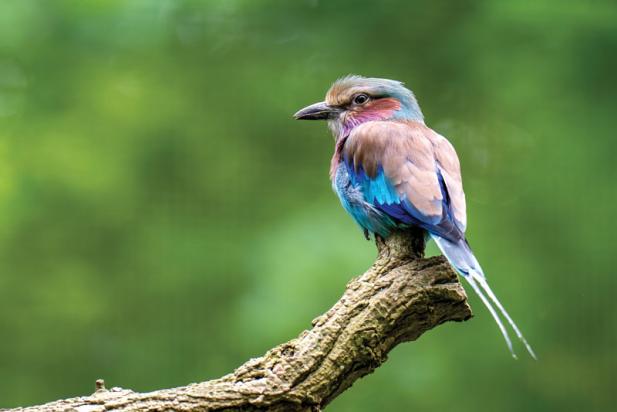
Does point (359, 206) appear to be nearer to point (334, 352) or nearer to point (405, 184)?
point (405, 184)

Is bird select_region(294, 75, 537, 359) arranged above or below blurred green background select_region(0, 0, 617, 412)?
below

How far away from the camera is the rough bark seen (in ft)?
11.0

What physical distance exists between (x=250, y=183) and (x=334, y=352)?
12.3 ft

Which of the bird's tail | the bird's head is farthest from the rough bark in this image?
the bird's head

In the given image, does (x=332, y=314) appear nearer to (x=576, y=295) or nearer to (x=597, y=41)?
(x=576, y=295)

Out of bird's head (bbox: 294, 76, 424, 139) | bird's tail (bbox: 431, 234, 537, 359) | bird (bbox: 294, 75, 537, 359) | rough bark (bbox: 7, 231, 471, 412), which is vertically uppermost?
bird's head (bbox: 294, 76, 424, 139)

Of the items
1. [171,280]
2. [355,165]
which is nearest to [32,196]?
[171,280]

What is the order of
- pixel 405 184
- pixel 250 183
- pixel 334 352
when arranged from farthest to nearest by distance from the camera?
pixel 250 183 → pixel 405 184 → pixel 334 352

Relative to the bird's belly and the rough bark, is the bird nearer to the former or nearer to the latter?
the bird's belly

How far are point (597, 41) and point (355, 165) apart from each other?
9.55ft

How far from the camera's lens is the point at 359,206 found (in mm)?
4797

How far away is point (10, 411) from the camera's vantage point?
316 cm

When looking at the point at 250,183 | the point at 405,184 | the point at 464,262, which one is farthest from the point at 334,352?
the point at 250,183

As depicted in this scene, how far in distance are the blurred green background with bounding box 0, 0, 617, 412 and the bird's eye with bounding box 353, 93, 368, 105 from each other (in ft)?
3.56
